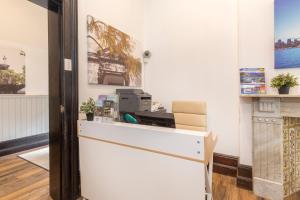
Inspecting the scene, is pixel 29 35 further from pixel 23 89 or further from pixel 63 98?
pixel 63 98

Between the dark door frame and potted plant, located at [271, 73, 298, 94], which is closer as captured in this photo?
the dark door frame

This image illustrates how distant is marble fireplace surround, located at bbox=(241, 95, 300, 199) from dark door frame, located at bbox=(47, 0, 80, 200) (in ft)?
6.18

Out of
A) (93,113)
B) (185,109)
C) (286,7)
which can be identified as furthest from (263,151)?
(93,113)

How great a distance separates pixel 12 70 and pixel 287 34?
13.9 feet

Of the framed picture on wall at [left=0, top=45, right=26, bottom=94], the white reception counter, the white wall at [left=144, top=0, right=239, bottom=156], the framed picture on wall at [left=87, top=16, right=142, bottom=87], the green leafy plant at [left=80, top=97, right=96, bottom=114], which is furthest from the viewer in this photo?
the framed picture on wall at [left=0, top=45, right=26, bottom=94]

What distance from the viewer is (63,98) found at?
169cm

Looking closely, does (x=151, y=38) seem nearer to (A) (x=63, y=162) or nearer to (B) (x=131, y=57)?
(B) (x=131, y=57)

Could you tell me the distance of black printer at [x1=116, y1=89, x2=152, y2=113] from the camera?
61.5 inches

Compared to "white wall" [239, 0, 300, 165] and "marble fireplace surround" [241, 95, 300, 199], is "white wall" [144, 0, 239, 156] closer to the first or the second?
"white wall" [239, 0, 300, 165]

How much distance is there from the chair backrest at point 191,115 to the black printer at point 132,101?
773 millimetres

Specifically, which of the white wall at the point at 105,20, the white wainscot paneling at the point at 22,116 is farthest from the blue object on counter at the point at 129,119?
the white wainscot paneling at the point at 22,116

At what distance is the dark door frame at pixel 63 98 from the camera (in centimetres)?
169

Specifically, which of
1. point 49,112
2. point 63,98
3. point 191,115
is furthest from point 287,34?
point 49,112

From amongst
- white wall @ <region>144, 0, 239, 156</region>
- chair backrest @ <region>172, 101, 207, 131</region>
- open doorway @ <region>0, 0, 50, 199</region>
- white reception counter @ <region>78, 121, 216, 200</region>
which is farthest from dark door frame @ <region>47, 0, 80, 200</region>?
white wall @ <region>144, 0, 239, 156</region>
